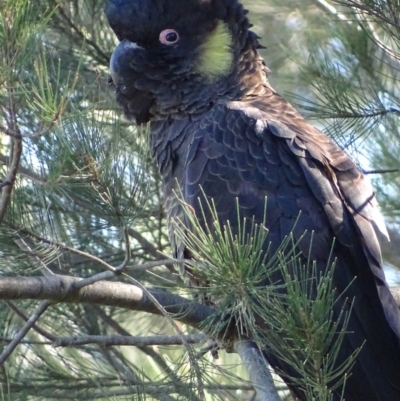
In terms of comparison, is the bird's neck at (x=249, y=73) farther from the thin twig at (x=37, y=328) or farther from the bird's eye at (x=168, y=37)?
the thin twig at (x=37, y=328)

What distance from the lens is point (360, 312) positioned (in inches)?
108

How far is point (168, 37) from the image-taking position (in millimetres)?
3355

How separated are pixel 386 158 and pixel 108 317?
1735mm

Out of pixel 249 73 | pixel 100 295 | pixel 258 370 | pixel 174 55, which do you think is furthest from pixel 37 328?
pixel 249 73

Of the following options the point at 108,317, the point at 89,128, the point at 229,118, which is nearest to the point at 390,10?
the point at 229,118

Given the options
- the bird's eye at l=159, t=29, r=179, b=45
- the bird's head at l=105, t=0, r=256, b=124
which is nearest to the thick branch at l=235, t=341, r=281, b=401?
the bird's head at l=105, t=0, r=256, b=124

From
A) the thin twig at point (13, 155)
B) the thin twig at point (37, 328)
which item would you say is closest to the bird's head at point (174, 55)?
the thin twig at point (37, 328)

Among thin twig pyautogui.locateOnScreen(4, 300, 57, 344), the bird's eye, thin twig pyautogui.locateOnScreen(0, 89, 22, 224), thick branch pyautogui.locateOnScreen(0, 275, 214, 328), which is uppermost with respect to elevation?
the bird's eye

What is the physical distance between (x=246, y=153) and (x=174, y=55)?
0.60 meters

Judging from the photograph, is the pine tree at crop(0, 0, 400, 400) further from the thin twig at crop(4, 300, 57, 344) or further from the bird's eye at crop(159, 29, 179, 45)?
the bird's eye at crop(159, 29, 179, 45)

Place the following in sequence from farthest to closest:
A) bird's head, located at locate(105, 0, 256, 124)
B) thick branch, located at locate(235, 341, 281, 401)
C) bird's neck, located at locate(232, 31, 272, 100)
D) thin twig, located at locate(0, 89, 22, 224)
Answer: bird's neck, located at locate(232, 31, 272, 100) < bird's head, located at locate(105, 0, 256, 124) < thick branch, located at locate(235, 341, 281, 401) < thin twig, located at locate(0, 89, 22, 224)

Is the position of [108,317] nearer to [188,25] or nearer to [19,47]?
[188,25]

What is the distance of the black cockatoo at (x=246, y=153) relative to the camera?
2.74 meters

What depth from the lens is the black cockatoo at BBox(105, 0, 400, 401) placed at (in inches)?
108
